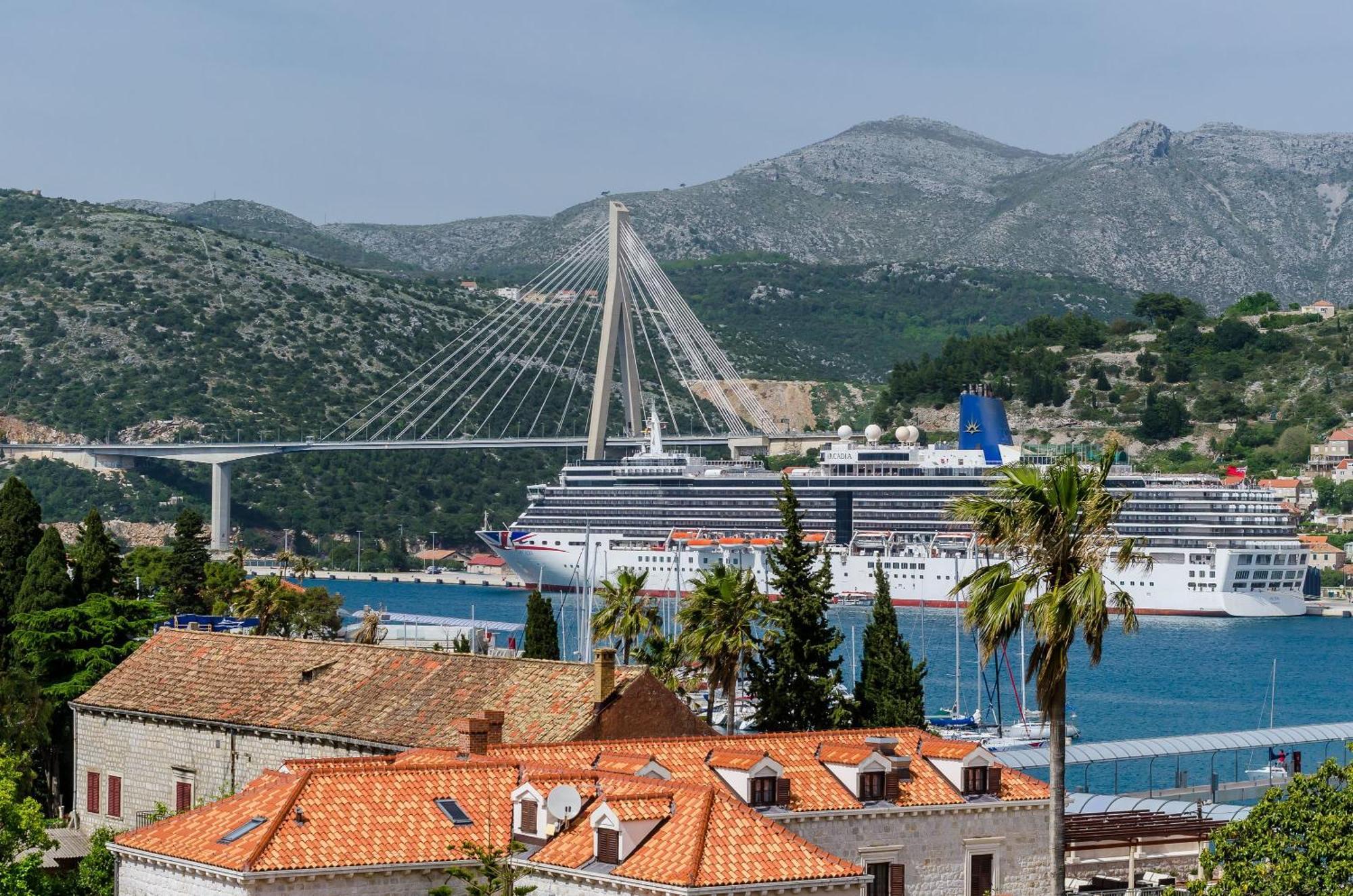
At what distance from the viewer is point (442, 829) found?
18938 mm

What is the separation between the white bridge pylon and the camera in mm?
110688

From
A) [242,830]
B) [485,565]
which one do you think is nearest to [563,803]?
[242,830]

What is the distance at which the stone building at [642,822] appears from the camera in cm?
1777

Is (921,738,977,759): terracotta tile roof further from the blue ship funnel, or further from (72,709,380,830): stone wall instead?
the blue ship funnel

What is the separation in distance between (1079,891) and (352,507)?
121m

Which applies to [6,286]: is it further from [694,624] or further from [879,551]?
[694,624]

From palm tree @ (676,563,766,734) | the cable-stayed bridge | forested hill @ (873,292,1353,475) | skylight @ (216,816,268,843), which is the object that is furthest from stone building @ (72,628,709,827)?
forested hill @ (873,292,1353,475)

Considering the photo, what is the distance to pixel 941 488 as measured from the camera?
11194 centimetres

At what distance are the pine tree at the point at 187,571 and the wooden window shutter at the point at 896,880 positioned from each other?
28.2 m

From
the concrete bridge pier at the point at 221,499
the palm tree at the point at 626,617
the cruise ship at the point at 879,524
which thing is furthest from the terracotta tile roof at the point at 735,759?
the concrete bridge pier at the point at 221,499

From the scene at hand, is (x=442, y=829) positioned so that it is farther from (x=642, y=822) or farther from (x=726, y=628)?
(x=726, y=628)

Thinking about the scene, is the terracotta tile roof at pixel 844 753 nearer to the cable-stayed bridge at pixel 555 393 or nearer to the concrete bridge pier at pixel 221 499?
the cable-stayed bridge at pixel 555 393

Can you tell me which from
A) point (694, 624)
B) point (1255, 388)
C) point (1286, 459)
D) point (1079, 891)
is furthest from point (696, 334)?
point (1079, 891)

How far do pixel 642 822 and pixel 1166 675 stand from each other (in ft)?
200
